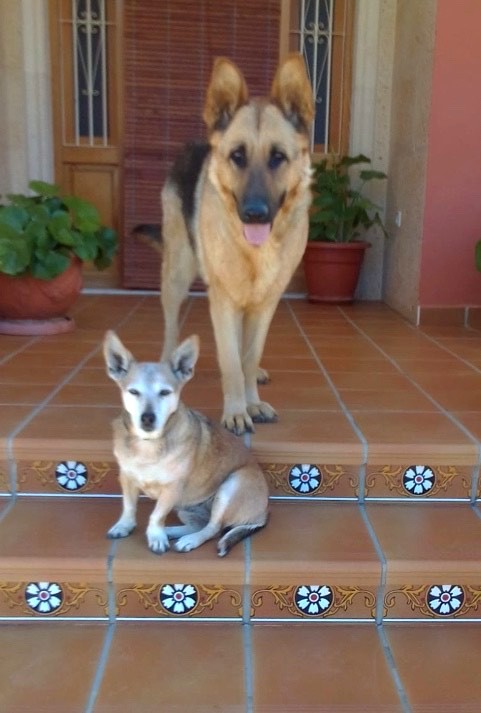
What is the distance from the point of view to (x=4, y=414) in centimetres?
270

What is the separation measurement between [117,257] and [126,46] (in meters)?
1.78

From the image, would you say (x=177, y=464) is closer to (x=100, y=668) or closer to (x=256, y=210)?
(x=100, y=668)

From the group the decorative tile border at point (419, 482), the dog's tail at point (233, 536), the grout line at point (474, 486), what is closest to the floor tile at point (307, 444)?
the decorative tile border at point (419, 482)

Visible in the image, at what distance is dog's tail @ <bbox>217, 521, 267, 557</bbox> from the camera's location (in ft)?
6.91

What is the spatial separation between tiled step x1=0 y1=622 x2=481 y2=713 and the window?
15.4 feet

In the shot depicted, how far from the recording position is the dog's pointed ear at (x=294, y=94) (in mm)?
2486

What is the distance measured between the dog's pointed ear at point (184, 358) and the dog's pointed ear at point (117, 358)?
0.47 feet

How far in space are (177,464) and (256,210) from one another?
0.98 m

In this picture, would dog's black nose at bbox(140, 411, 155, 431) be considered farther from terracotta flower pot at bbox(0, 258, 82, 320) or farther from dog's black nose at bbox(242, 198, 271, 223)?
terracotta flower pot at bbox(0, 258, 82, 320)

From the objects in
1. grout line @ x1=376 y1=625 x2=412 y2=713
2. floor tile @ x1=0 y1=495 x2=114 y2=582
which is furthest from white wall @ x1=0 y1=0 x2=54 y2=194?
grout line @ x1=376 y1=625 x2=412 y2=713

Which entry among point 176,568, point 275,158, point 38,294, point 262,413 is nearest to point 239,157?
point 275,158

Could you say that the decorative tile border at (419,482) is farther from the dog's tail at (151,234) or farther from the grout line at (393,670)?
the dog's tail at (151,234)

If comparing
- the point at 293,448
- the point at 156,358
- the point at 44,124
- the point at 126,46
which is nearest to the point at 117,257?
the point at 44,124

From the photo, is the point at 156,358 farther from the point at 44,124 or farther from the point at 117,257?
the point at 44,124
